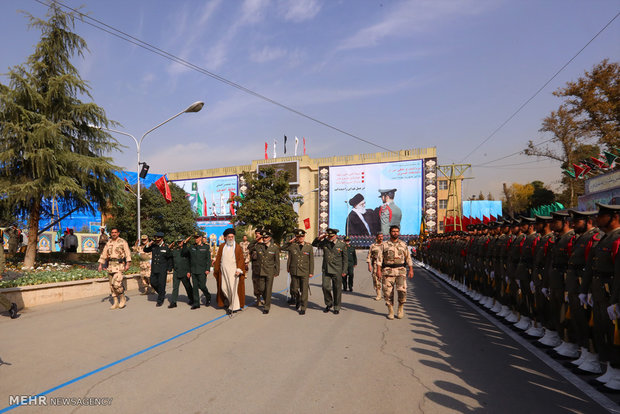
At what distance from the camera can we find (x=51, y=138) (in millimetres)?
14664

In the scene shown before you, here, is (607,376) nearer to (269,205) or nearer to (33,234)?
(33,234)

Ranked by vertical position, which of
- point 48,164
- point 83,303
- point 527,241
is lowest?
point 83,303

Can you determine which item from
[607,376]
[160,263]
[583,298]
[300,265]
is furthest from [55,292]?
[607,376]

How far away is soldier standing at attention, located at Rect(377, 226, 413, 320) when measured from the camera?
8.58 m

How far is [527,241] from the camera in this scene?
7.24 meters

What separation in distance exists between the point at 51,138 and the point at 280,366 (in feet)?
46.0

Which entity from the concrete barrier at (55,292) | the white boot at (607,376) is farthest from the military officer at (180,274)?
the white boot at (607,376)

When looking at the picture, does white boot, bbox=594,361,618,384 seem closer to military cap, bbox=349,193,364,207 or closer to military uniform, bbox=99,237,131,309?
military uniform, bbox=99,237,131,309

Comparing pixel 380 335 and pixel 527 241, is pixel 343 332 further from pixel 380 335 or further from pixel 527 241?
pixel 527 241

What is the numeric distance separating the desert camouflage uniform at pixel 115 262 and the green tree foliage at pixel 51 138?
21.5 feet

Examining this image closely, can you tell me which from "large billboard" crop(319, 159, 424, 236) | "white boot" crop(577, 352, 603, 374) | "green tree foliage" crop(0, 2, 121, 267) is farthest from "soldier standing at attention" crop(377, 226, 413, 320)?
"large billboard" crop(319, 159, 424, 236)

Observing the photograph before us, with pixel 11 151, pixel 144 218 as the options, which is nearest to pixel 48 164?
pixel 11 151

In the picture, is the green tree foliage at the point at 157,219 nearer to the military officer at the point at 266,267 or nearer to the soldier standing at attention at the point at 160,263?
the soldier standing at attention at the point at 160,263

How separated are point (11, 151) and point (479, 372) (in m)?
16.6
